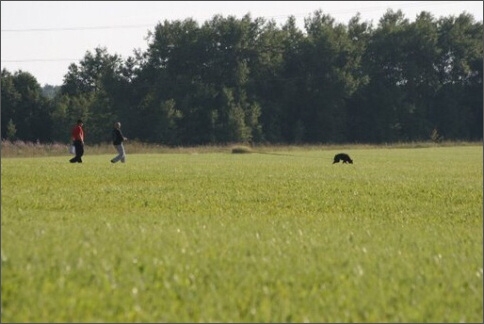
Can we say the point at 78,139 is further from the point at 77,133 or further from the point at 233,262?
the point at 233,262

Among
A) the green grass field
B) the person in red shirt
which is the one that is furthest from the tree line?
the green grass field

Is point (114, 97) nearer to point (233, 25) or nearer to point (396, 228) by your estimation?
point (233, 25)

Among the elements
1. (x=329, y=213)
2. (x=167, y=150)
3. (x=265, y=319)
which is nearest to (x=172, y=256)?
(x=265, y=319)

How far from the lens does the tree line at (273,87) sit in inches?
3873

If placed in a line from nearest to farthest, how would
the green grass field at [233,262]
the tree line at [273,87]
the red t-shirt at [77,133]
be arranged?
1. the green grass field at [233,262]
2. the red t-shirt at [77,133]
3. the tree line at [273,87]

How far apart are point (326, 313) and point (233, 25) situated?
98.2m

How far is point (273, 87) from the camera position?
110438 mm

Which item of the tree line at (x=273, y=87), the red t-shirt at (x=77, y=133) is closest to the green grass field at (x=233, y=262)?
the red t-shirt at (x=77, y=133)

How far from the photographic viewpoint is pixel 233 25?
346 feet

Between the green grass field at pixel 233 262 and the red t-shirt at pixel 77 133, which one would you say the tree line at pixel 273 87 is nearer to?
the red t-shirt at pixel 77 133

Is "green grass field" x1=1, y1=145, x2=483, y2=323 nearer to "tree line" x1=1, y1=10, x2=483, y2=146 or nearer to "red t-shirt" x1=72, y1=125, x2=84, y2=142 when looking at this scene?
"red t-shirt" x1=72, y1=125, x2=84, y2=142

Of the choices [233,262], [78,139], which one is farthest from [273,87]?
[233,262]

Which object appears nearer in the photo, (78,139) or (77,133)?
(77,133)

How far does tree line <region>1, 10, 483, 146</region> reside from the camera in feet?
323
